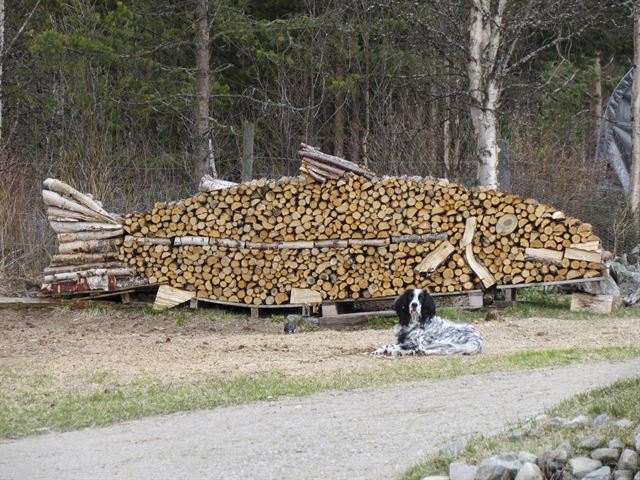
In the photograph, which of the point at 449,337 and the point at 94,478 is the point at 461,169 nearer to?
the point at 449,337

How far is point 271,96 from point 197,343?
15938mm

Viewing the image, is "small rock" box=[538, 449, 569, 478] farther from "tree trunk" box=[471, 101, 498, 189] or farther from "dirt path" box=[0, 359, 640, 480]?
"tree trunk" box=[471, 101, 498, 189]

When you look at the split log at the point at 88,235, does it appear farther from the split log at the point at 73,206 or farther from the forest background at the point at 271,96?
the forest background at the point at 271,96

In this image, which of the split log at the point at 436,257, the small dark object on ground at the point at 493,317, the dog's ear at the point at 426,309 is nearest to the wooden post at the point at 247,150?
the split log at the point at 436,257

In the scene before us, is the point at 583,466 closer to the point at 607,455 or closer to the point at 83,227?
the point at 607,455

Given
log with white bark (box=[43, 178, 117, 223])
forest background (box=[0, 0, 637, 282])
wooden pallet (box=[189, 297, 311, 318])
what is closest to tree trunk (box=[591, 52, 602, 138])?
forest background (box=[0, 0, 637, 282])

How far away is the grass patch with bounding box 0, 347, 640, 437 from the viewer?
10648 mm

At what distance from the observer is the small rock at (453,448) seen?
320 inches

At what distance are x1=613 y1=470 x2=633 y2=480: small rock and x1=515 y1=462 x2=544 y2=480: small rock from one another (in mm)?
453

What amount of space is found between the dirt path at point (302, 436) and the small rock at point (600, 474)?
1386 millimetres

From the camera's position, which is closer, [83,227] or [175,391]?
[175,391]

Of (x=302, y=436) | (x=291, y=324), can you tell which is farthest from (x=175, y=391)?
(x=291, y=324)

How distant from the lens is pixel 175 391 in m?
11.9

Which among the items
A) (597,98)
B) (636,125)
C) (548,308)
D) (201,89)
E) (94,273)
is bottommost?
(548,308)
